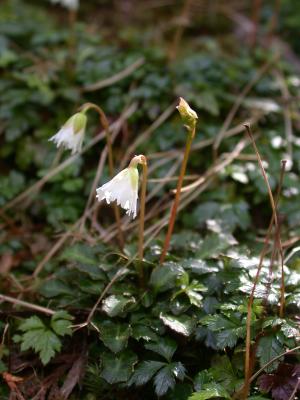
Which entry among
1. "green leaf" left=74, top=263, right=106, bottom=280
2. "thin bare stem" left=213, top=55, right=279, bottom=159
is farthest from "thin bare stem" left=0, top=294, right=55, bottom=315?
"thin bare stem" left=213, top=55, right=279, bottom=159

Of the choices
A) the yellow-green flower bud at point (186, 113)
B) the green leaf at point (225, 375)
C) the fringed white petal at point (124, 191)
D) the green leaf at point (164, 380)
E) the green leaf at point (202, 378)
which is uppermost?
the yellow-green flower bud at point (186, 113)

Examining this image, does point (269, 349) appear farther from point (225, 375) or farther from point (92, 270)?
point (92, 270)

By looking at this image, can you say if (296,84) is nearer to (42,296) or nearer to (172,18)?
(172,18)

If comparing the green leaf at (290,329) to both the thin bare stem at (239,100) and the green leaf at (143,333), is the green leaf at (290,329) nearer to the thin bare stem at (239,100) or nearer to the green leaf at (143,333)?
the green leaf at (143,333)

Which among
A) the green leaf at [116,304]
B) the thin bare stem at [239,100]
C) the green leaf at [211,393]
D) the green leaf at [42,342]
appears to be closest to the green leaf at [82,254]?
the green leaf at [116,304]

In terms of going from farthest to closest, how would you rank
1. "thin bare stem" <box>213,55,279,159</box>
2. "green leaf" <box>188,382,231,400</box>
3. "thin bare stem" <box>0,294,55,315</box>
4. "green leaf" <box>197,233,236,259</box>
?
"thin bare stem" <box>213,55,279,159</box>
"green leaf" <box>197,233,236,259</box>
"thin bare stem" <box>0,294,55,315</box>
"green leaf" <box>188,382,231,400</box>

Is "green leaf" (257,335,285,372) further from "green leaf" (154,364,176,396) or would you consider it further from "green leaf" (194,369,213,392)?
"green leaf" (154,364,176,396)
